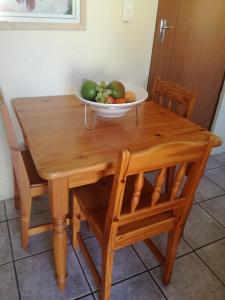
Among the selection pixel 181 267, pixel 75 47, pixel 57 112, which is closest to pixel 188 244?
pixel 181 267

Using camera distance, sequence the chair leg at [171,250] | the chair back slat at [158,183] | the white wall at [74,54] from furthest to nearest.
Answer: the white wall at [74,54]
the chair leg at [171,250]
the chair back slat at [158,183]

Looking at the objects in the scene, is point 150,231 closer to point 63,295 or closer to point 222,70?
point 63,295

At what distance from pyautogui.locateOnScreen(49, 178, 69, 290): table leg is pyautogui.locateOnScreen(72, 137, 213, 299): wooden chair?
0.14 metres

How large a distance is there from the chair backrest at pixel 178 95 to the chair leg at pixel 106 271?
3.12ft

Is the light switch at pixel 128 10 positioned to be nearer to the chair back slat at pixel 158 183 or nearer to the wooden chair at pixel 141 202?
the wooden chair at pixel 141 202

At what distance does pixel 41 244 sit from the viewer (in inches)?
60.1

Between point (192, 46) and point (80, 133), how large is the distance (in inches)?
56.0

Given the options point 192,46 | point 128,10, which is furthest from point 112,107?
point 192,46

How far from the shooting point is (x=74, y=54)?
163 centimetres

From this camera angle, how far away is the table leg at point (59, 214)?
962 millimetres

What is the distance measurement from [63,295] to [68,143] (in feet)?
2.56

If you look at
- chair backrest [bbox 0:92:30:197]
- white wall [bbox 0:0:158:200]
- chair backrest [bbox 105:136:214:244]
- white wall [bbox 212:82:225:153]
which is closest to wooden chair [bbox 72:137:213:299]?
chair backrest [bbox 105:136:214:244]

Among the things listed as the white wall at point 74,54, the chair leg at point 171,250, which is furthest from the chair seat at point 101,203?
the white wall at point 74,54

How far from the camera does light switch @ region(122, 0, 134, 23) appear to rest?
1623mm
